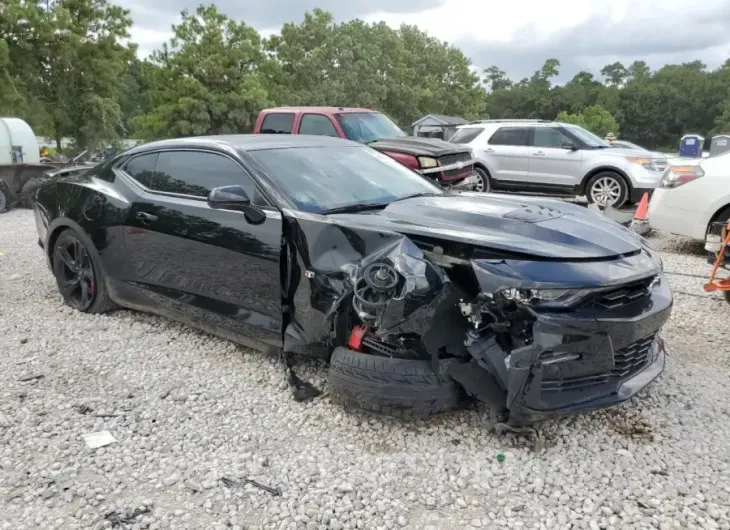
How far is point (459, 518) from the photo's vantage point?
98.3 inches

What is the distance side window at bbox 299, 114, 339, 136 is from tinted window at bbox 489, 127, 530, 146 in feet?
12.3

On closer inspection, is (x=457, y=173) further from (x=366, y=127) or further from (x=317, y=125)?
(x=317, y=125)

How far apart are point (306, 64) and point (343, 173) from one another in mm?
26744

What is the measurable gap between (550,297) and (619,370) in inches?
24.7

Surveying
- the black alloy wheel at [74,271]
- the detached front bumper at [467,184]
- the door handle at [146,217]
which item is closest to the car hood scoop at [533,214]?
the door handle at [146,217]

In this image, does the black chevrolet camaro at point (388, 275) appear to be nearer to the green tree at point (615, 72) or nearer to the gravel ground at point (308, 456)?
the gravel ground at point (308, 456)

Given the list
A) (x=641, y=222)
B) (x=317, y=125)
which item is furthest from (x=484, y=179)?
(x=641, y=222)

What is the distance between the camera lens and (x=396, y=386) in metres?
2.99

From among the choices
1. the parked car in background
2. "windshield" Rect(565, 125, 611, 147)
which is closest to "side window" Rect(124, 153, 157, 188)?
the parked car in background

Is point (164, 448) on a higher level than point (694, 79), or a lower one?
higher

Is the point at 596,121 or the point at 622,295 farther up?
the point at 622,295

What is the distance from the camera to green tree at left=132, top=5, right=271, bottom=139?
24484mm

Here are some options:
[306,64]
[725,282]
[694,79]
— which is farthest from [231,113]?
[694,79]

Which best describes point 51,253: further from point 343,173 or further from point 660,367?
point 660,367
